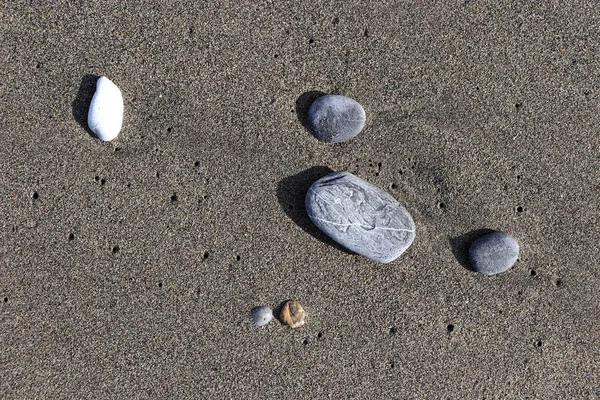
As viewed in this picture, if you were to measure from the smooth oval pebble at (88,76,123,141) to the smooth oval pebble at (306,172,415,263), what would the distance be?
909 mm

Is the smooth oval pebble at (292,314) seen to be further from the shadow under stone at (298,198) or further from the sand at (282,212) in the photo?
the shadow under stone at (298,198)

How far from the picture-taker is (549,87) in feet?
6.09

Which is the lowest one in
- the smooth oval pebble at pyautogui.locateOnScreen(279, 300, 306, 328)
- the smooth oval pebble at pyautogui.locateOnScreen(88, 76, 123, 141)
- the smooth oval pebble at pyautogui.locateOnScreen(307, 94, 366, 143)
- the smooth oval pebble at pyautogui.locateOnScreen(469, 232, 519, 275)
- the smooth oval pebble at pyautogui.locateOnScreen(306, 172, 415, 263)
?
the smooth oval pebble at pyautogui.locateOnScreen(279, 300, 306, 328)

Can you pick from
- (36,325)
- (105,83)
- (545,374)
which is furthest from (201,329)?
(545,374)

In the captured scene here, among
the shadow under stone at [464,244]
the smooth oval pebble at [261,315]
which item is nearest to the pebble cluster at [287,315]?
the smooth oval pebble at [261,315]

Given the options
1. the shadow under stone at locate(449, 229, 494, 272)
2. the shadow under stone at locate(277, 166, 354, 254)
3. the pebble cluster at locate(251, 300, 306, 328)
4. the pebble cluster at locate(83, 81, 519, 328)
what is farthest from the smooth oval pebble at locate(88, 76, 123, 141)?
the shadow under stone at locate(449, 229, 494, 272)

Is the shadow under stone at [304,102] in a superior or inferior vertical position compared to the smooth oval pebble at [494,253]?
superior

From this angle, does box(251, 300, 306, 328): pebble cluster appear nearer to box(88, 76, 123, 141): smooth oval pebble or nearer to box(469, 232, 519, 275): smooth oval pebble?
box(469, 232, 519, 275): smooth oval pebble

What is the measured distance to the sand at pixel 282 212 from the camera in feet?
6.01

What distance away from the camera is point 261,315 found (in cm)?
181

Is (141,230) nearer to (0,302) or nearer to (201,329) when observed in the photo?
(201,329)

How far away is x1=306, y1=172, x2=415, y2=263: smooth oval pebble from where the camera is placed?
176 centimetres

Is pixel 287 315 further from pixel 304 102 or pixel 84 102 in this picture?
pixel 84 102

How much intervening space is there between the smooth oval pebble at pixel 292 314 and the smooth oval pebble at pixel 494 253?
79 cm
